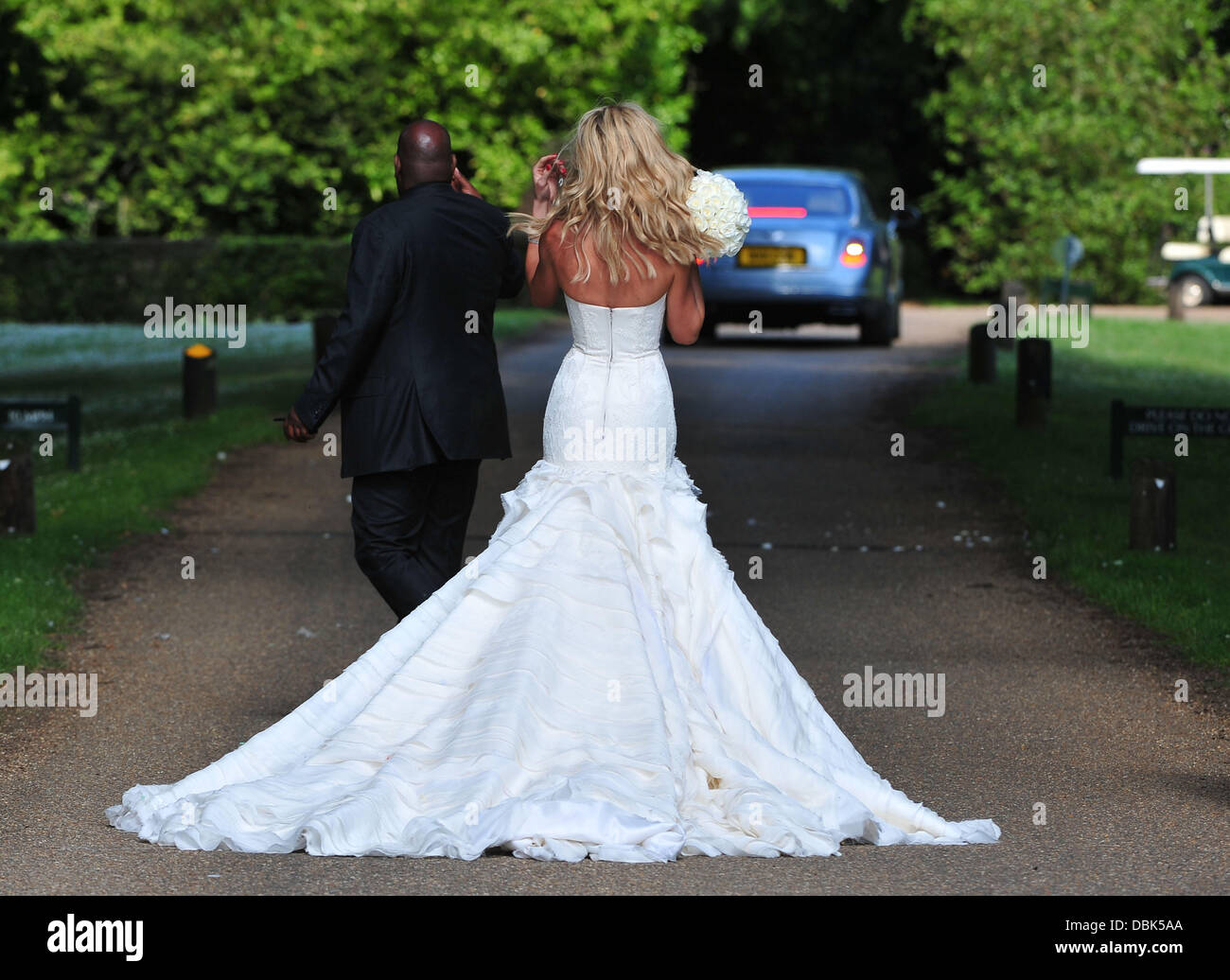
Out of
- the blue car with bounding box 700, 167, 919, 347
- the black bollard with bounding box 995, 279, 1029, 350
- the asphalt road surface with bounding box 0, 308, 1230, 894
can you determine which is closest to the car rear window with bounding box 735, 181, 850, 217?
the blue car with bounding box 700, 167, 919, 347

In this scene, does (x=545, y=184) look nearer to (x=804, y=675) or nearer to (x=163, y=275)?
(x=804, y=675)

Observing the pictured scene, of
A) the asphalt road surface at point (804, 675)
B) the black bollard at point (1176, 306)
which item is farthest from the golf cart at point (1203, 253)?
the asphalt road surface at point (804, 675)

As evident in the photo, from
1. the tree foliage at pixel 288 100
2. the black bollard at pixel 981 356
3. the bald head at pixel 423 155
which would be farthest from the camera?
the tree foliage at pixel 288 100

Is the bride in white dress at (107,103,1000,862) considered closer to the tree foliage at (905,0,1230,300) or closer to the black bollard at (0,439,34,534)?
the black bollard at (0,439,34,534)

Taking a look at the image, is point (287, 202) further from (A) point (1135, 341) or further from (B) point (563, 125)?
(A) point (1135, 341)

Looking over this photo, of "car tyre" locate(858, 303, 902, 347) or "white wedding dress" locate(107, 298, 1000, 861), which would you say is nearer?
"white wedding dress" locate(107, 298, 1000, 861)

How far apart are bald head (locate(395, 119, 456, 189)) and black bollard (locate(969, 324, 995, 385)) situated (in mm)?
12670

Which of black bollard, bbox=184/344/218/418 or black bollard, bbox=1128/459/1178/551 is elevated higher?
black bollard, bbox=184/344/218/418

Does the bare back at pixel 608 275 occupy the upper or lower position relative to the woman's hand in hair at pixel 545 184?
lower

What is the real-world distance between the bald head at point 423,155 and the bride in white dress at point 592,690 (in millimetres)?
689

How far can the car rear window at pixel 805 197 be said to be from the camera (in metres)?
22.3

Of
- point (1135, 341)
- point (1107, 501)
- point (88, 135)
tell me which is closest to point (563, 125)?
point (88, 135)

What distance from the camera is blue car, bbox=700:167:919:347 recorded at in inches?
851

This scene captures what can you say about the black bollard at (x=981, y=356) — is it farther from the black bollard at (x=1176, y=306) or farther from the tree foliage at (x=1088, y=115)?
the tree foliage at (x=1088, y=115)
